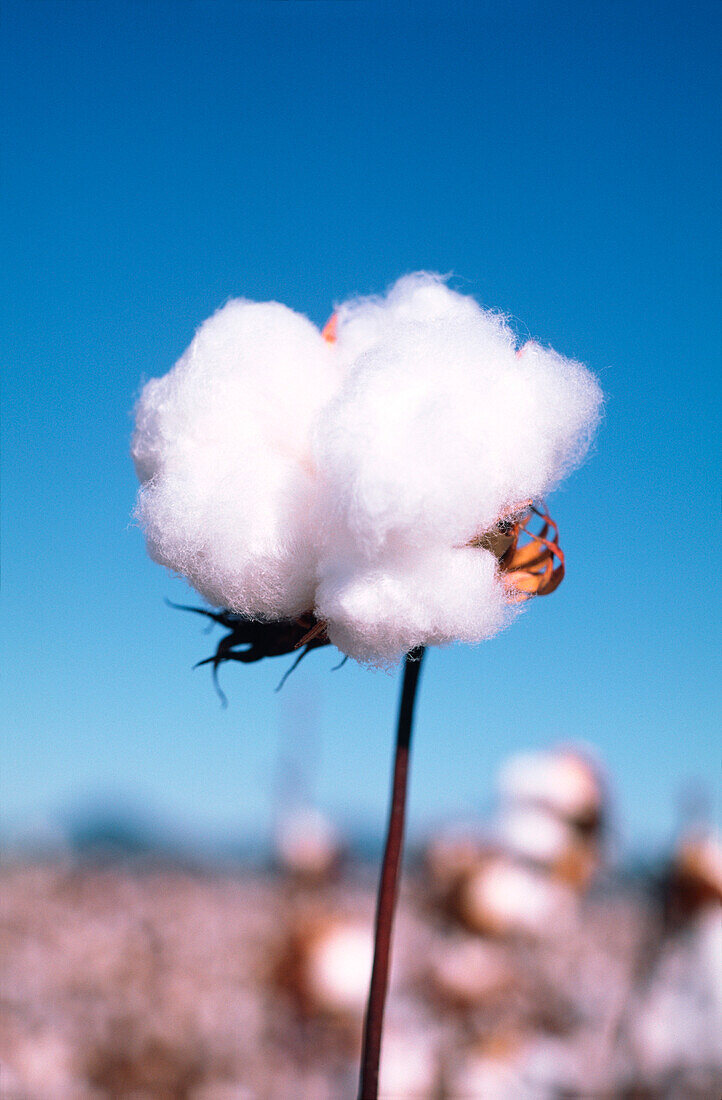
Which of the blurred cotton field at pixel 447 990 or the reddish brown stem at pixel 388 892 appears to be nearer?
the reddish brown stem at pixel 388 892

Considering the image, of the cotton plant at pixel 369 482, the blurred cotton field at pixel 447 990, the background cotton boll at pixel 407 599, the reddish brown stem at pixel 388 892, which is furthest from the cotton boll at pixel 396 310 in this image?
the blurred cotton field at pixel 447 990

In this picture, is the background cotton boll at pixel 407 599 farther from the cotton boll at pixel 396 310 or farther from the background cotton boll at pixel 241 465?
→ the cotton boll at pixel 396 310

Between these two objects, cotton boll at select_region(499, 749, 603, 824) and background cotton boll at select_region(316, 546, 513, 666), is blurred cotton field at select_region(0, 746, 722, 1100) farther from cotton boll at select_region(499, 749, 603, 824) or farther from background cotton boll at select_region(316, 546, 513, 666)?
background cotton boll at select_region(316, 546, 513, 666)

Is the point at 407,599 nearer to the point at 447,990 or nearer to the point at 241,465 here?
the point at 241,465

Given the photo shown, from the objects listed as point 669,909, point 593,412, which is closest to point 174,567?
point 593,412

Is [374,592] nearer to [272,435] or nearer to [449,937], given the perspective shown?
[272,435]

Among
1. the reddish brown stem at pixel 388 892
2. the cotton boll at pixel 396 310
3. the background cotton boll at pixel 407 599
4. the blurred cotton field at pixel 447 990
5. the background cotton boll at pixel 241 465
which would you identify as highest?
the cotton boll at pixel 396 310

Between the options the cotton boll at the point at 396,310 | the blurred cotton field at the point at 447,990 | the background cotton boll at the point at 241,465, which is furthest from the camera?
the blurred cotton field at the point at 447,990
